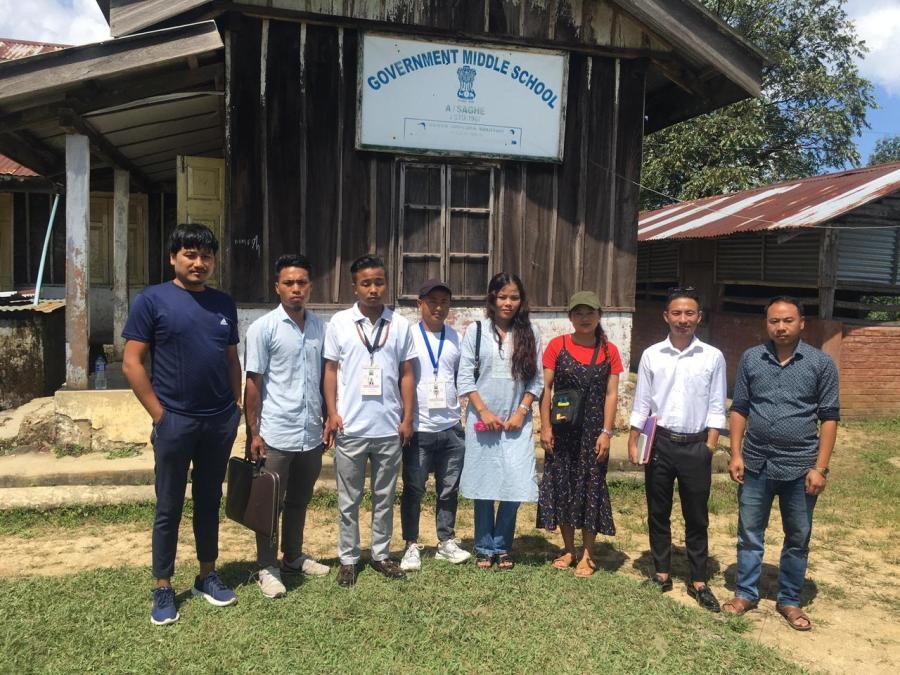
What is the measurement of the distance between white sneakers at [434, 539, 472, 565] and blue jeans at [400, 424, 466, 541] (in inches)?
2.4

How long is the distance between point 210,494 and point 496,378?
5.52 feet

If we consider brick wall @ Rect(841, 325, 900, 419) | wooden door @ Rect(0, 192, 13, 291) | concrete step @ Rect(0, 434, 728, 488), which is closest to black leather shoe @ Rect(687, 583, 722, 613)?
concrete step @ Rect(0, 434, 728, 488)

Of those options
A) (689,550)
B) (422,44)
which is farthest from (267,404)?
(422,44)

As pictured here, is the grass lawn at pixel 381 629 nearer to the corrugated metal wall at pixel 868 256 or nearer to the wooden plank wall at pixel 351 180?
the wooden plank wall at pixel 351 180

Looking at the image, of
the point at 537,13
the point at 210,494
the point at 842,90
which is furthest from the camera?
the point at 842,90

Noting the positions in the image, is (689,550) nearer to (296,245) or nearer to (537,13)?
(296,245)

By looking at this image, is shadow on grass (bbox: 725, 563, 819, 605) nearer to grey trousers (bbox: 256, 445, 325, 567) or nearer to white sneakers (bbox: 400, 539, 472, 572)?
white sneakers (bbox: 400, 539, 472, 572)

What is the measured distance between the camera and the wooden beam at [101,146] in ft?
17.8

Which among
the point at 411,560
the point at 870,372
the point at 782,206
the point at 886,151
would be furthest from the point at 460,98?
the point at 886,151

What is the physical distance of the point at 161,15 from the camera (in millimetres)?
5434

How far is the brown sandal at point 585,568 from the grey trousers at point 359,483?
1.16m

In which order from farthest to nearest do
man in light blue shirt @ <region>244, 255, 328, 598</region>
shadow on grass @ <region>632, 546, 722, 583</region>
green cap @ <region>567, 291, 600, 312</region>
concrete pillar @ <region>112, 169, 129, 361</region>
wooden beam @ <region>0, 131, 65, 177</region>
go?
concrete pillar @ <region>112, 169, 129, 361</region> < wooden beam @ <region>0, 131, 65, 177</region> < shadow on grass @ <region>632, 546, 722, 583</region> < green cap @ <region>567, 291, 600, 312</region> < man in light blue shirt @ <region>244, 255, 328, 598</region>

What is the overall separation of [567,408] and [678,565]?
1.43 m

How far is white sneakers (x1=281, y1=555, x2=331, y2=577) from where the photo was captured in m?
3.89
